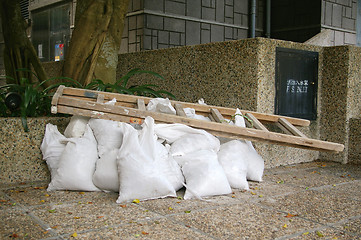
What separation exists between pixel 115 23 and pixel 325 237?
13.3 ft

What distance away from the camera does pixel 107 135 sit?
335 cm

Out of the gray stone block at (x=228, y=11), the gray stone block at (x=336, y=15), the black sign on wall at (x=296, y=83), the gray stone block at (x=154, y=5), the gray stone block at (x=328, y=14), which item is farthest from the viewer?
the gray stone block at (x=336, y=15)

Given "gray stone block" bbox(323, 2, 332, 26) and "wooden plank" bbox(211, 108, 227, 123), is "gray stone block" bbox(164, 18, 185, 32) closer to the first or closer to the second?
"gray stone block" bbox(323, 2, 332, 26)

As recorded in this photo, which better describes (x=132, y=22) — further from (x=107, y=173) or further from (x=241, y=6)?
(x=107, y=173)

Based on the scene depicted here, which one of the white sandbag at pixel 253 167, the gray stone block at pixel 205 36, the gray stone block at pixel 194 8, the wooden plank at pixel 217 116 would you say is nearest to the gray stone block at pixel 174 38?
the gray stone block at pixel 194 8

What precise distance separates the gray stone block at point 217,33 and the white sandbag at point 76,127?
6365 millimetres

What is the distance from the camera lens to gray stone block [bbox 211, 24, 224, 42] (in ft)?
30.8

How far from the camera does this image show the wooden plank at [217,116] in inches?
144

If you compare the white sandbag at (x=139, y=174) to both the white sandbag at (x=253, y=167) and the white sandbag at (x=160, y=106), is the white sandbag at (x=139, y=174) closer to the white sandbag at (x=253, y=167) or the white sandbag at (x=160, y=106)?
the white sandbag at (x=160, y=106)

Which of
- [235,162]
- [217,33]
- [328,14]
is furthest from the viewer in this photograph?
[328,14]

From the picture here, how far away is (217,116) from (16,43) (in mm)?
3301

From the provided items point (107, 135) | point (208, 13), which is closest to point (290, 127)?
point (107, 135)

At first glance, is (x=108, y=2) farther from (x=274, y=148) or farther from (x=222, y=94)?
(x=274, y=148)

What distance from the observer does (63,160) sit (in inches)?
128
